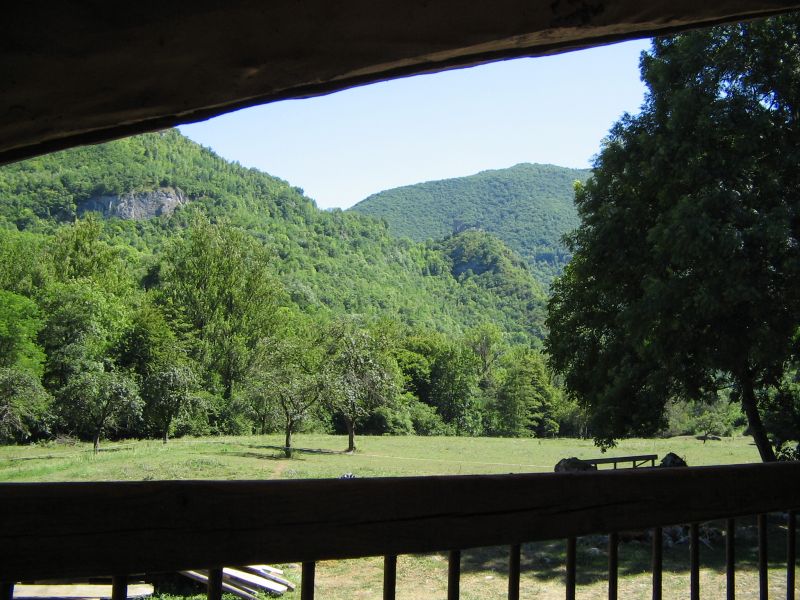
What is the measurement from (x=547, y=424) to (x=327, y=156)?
53026 mm

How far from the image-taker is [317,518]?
1.20m

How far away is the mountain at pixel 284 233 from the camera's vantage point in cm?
6266

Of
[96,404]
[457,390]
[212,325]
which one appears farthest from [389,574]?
[457,390]

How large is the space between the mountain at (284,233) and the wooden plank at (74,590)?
147 feet

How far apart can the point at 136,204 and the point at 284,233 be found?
15554 millimetres

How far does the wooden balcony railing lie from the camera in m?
1.03

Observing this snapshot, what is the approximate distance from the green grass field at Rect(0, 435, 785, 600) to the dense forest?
6.34ft

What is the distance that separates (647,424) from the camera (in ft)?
42.0

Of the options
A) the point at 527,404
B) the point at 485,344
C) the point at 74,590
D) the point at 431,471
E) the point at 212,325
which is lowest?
the point at 431,471

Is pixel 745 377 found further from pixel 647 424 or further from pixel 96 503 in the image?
pixel 96 503

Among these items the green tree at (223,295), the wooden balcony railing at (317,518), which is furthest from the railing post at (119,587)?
the green tree at (223,295)

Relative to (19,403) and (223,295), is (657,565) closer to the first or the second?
(19,403)

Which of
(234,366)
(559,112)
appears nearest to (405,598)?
(234,366)

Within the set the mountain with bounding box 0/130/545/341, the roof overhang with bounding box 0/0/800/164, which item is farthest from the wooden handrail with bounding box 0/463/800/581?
the mountain with bounding box 0/130/545/341
